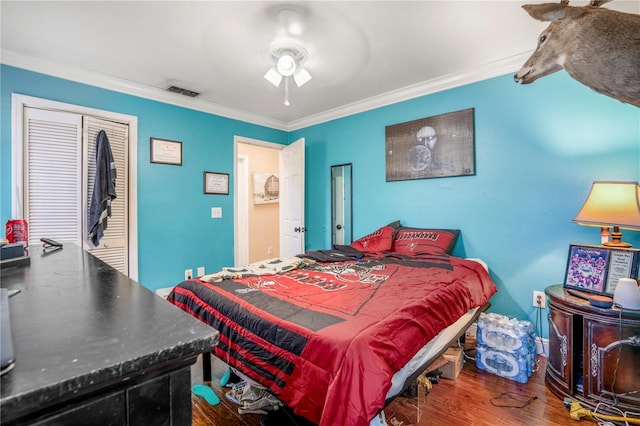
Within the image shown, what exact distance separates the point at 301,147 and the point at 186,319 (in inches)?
147

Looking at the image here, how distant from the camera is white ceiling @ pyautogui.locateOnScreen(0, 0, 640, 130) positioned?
1.95 metres

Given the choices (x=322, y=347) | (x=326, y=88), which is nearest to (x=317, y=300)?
(x=322, y=347)

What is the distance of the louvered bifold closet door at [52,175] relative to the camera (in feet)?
8.41

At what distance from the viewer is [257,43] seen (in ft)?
7.64

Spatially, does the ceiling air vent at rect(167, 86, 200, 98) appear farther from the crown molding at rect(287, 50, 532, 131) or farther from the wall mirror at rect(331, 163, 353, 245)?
the wall mirror at rect(331, 163, 353, 245)

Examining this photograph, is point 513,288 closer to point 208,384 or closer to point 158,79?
point 208,384

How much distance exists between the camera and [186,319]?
53cm

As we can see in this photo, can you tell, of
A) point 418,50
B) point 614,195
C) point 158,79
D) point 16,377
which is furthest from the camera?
point 158,79

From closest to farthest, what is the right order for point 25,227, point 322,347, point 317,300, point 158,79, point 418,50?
point 322,347 < point 317,300 < point 25,227 < point 418,50 < point 158,79

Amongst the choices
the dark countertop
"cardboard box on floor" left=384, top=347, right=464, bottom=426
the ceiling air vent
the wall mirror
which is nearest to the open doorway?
the wall mirror

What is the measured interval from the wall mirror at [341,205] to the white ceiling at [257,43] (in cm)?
106

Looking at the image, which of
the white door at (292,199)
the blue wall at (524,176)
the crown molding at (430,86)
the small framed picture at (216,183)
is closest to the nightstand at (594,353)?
the blue wall at (524,176)

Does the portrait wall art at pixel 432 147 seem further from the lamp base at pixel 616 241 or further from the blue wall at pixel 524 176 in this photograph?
the lamp base at pixel 616 241

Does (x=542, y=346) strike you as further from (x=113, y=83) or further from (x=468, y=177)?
(x=113, y=83)
